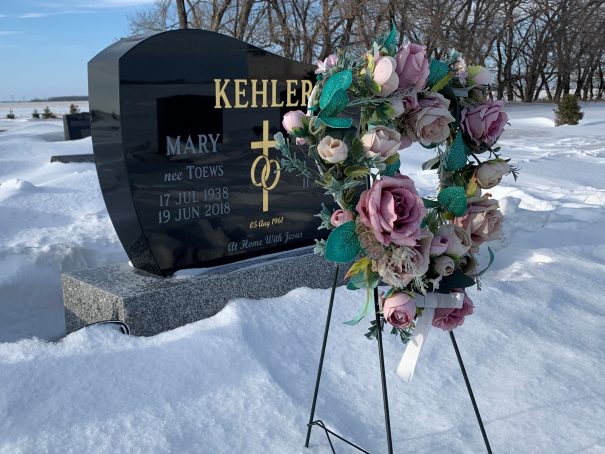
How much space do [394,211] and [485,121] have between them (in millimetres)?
502

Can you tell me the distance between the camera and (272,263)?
143 inches

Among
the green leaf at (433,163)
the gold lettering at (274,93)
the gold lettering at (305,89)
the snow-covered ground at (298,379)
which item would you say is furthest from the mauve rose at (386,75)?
the gold lettering at (305,89)

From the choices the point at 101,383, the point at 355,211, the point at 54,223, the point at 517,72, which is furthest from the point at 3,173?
the point at 517,72

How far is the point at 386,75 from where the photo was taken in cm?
166

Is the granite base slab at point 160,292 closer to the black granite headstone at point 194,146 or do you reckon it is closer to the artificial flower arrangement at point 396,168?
the black granite headstone at point 194,146

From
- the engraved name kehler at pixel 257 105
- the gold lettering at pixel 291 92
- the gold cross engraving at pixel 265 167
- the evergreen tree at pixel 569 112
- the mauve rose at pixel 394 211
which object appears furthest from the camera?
the evergreen tree at pixel 569 112

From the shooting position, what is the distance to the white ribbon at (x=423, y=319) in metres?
1.80

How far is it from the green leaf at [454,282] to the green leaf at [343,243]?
293 millimetres

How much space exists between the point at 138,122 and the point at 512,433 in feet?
7.10

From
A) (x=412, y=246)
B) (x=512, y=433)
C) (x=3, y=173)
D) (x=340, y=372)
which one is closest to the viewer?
(x=412, y=246)

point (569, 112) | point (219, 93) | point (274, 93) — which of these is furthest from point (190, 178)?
point (569, 112)

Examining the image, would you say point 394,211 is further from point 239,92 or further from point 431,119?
point 239,92

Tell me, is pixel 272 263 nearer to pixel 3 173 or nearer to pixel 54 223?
pixel 54 223

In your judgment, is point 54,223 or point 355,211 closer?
point 355,211
